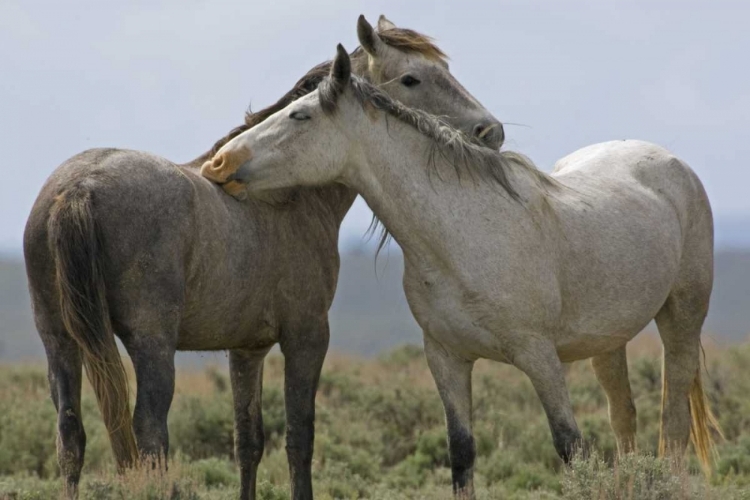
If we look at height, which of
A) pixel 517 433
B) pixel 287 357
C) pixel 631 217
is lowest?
pixel 517 433

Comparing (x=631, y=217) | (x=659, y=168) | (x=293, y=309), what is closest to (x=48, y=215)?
→ (x=293, y=309)

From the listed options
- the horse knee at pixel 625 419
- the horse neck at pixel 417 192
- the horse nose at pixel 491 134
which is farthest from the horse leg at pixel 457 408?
the horse knee at pixel 625 419

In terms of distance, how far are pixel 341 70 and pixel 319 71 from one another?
43.4 inches

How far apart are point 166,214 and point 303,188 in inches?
51.6

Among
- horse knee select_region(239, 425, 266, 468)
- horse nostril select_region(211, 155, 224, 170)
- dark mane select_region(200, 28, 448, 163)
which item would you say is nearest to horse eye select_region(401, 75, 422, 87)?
dark mane select_region(200, 28, 448, 163)

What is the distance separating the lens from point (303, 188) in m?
6.41

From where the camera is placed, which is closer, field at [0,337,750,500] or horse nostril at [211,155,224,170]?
horse nostril at [211,155,224,170]

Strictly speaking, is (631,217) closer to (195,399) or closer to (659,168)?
(659,168)

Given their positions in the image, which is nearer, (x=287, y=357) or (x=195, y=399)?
(x=287, y=357)

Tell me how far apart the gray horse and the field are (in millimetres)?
735

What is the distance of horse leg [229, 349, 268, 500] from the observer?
6.62 m

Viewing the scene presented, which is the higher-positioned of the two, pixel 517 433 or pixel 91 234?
pixel 91 234

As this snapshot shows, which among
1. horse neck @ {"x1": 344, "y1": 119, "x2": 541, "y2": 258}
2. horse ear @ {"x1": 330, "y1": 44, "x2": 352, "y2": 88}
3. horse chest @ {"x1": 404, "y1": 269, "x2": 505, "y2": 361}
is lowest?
horse chest @ {"x1": 404, "y1": 269, "x2": 505, "y2": 361}

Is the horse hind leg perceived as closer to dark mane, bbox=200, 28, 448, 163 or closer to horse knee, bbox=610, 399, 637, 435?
horse knee, bbox=610, 399, 637, 435
